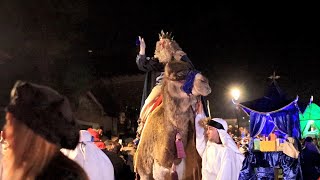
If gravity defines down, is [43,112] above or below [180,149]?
above

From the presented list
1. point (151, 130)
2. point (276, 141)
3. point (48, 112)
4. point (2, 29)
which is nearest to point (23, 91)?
point (48, 112)

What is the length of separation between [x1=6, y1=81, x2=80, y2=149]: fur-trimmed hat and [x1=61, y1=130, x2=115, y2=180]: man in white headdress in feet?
7.79

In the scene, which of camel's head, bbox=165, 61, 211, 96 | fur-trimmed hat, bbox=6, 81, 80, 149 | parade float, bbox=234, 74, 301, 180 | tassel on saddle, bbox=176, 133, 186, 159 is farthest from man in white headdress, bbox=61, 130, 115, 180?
parade float, bbox=234, 74, 301, 180

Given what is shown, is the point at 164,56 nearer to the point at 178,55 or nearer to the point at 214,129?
the point at 178,55

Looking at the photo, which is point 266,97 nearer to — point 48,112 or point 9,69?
point 48,112

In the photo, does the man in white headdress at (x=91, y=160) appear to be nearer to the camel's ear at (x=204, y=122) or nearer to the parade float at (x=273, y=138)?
the camel's ear at (x=204, y=122)

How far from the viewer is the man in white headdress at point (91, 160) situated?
4871 mm

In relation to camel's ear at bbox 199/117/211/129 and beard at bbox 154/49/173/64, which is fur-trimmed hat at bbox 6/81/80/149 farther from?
beard at bbox 154/49/173/64

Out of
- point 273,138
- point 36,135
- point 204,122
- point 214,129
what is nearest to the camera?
point 36,135

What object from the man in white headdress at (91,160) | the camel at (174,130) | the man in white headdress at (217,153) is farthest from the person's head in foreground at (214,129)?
the man in white headdress at (91,160)

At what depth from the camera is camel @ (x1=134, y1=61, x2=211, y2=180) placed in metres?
6.76

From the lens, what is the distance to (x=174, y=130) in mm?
6852

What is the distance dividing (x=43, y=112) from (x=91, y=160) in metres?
2.62

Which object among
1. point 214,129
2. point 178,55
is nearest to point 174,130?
point 214,129
